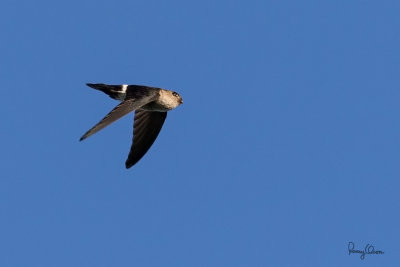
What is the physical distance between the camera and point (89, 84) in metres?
11.0

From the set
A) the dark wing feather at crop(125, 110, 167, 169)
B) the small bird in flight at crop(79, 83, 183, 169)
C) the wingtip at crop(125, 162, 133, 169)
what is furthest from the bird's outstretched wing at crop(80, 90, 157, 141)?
the wingtip at crop(125, 162, 133, 169)

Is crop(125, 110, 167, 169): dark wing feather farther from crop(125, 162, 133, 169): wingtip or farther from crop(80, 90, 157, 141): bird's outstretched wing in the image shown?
crop(80, 90, 157, 141): bird's outstretched wing

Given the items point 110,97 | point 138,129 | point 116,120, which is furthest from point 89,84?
point 116,120

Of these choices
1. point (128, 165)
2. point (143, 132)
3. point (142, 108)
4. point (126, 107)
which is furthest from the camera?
point (143, 132)

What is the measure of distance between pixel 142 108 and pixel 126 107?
5.62 feet

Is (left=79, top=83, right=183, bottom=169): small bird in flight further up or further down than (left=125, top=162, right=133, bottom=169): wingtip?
further up

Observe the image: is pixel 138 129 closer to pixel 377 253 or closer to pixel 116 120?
pixel 116 120

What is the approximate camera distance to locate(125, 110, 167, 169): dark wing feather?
37.9 ft

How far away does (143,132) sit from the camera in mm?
11688

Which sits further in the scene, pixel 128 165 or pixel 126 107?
pixel 128 165

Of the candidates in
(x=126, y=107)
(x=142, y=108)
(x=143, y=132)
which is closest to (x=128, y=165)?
(x=143, y=132)

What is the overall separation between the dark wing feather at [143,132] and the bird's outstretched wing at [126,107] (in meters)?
1.09

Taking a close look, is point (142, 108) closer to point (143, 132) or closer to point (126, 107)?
point (143, 132)

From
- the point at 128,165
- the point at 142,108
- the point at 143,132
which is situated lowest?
the point at 128,165
